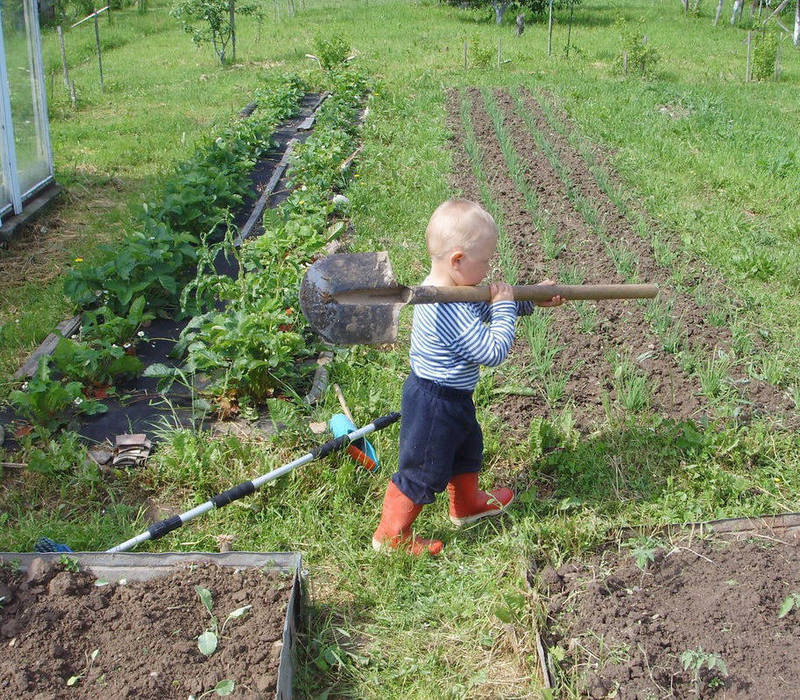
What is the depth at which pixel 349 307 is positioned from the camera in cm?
288

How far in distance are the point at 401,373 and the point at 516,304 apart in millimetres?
1423

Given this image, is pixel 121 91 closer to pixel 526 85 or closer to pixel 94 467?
pixel 526 85

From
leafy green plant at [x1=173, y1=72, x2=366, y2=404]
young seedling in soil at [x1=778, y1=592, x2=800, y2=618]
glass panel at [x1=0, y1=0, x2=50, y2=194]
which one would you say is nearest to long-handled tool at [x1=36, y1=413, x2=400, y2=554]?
leafy green plant at [x1=173, y1=72, x2=366, y2=404]

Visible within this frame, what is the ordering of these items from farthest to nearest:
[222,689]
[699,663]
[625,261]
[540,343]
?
[625,261]
[540,343]
[699,663]
[222,689]

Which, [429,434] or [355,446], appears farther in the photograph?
[355,446]

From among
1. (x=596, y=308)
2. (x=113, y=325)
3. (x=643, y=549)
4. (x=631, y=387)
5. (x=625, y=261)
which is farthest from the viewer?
(x=625, y=261)

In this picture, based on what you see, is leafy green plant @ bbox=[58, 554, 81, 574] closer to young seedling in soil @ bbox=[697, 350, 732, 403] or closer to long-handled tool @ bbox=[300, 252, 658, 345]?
long-handled tool @ bbox=[300, 252, 658, 345]

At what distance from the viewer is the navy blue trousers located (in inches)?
120

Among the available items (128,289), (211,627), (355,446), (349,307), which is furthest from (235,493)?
(128,289)

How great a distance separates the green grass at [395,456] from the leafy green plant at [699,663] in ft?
1.64

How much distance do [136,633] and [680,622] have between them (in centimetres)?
172

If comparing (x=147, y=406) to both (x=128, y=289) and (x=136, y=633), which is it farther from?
(x=136, y=633)

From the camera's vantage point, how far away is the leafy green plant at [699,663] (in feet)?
7.99

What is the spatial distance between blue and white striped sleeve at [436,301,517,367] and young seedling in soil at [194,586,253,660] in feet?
3.69
